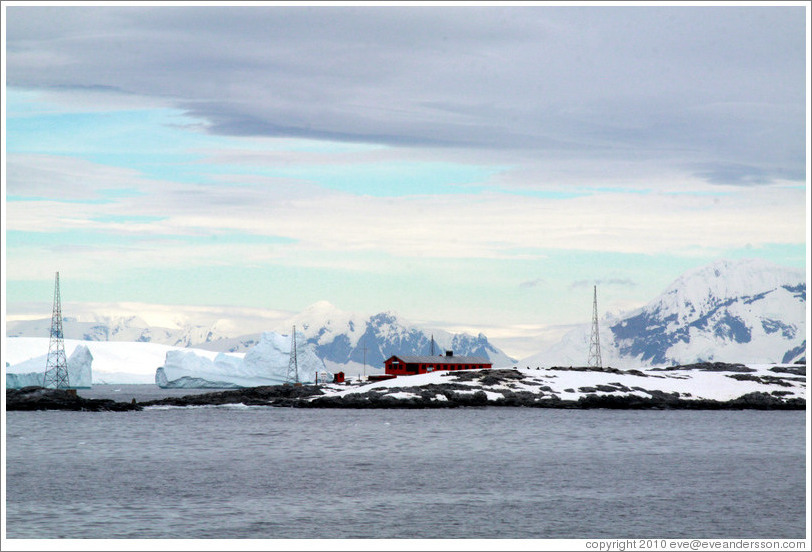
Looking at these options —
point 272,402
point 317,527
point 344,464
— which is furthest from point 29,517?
point 272,402

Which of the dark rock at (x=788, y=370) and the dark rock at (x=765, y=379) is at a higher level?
the dark rock at (x=788, y=370)

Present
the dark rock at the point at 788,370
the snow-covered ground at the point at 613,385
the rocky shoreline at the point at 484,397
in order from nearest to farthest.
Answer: the rocky shoreline at the point at 484,397, the snow-covered ground at the point at 613,385, the dark rock at the point at 788,370

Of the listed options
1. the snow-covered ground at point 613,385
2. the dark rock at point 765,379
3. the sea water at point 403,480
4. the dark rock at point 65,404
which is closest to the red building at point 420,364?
the snow-covered ground at point 613,385

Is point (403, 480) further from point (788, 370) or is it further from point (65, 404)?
point (788, 370)

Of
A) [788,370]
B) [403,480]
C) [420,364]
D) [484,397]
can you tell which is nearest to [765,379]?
[788,370]

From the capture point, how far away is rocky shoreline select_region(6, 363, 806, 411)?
124m

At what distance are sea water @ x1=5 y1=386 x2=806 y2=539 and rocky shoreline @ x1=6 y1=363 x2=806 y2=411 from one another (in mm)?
30350

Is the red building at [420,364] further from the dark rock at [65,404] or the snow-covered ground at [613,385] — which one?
the dark rock at [65,404]

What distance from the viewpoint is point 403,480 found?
5094 centimetres

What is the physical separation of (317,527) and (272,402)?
96.2 m

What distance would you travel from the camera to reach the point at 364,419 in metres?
102

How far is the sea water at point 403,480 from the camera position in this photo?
3722cm

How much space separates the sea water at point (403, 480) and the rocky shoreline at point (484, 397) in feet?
99.6

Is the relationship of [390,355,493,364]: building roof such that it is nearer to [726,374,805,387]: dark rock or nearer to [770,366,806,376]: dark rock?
[726,374,805,387]: dark rock
